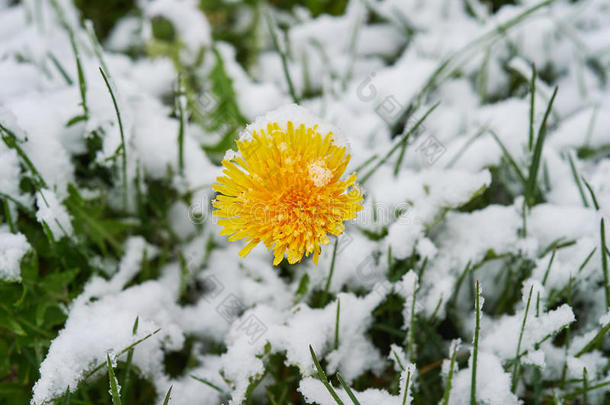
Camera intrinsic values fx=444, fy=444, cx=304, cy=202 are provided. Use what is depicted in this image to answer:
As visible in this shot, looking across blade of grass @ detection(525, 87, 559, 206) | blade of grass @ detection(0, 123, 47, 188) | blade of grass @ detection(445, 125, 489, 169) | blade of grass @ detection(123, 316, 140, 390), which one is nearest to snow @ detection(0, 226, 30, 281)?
blade of grass @ detection(0, 123, 47, 188)

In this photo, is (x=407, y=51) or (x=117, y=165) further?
(x=407, y=51)

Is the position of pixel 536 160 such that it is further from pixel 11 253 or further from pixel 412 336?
pixel 11 253

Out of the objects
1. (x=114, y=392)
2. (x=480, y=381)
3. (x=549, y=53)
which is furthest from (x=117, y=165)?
(x=549, y=53)

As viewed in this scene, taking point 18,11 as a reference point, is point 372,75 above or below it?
below

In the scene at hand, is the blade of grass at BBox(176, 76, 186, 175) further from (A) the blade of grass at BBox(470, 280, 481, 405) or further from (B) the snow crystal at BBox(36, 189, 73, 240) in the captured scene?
(A) the blade of grass at BBox(470, 280, 481, 405)

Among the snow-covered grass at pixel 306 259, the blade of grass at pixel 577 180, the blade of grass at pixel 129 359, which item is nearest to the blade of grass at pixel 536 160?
the snow-covered grass at pixel 306 259

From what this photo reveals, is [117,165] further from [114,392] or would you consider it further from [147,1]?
[147,1]

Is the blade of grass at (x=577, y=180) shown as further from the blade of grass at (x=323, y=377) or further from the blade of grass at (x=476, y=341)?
the blade of grass at (x=323, y=377)
